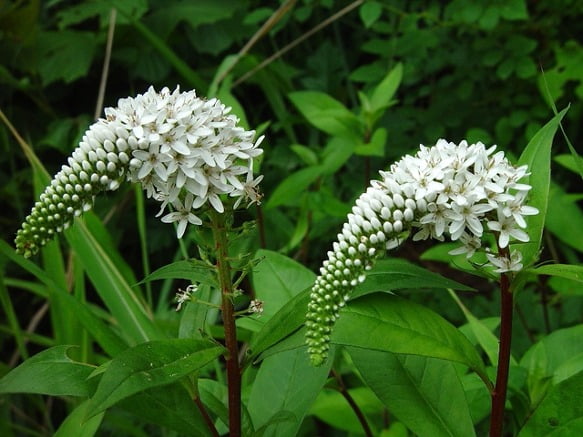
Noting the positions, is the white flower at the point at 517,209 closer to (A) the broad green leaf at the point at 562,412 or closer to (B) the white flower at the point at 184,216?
(A) the broad green leaf at the point at 562,412

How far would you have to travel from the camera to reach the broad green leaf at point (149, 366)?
0.98 m

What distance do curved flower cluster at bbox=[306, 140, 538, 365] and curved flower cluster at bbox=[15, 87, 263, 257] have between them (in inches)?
8.3

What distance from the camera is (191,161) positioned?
113 centimetres

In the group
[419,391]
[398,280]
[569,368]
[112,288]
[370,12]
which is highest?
[370,12]

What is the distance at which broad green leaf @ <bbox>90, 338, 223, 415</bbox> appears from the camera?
979mm

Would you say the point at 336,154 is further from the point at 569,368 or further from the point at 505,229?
the point at 505,229

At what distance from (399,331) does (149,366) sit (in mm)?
370

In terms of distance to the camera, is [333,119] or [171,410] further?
[333,119]

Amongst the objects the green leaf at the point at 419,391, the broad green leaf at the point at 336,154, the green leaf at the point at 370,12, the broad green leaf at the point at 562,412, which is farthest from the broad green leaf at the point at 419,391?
the green leaf at the point at 370,12

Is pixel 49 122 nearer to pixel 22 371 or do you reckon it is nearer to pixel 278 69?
pixel 278 69

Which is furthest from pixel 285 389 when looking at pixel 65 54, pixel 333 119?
pixel 65 54

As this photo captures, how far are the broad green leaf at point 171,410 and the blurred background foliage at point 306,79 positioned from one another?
113cm

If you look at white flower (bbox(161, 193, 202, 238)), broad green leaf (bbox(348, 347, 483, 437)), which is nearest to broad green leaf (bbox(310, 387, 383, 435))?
broad green leaf (bbox(348, 347, 483, 437))

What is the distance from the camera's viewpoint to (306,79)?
10.4ft
